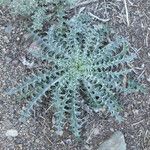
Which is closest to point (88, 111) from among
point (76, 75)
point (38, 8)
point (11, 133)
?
point (76, 75)

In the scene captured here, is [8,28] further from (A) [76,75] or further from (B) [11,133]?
(B) [11,133]

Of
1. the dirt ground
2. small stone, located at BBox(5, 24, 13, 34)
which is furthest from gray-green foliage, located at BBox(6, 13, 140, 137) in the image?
small stone, located at BBox(5, 24, 13, 34)

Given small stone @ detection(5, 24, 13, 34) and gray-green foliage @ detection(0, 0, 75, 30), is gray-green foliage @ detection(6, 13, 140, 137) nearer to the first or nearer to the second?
gray-green foliage @ detection(0, 0, 75, 30)

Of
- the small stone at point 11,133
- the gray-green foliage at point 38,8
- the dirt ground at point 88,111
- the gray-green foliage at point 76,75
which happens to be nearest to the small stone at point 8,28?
the dirt ground at point 88,111

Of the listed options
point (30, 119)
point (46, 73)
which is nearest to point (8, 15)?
point (46, 73)

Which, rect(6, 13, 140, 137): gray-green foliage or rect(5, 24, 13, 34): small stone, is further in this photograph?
rect(5, 24, 13, 34): small stone

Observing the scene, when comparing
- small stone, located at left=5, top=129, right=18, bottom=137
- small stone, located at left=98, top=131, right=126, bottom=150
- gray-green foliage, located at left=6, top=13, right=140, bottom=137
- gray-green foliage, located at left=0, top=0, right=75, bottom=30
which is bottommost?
small stone, located at left=98, top=131, right=126, bottom=150

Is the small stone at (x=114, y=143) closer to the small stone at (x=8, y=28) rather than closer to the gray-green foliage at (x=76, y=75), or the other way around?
the gray-green foliage at (x=76, y=75)
